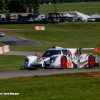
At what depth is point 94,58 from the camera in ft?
65.5

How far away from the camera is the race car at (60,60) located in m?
17.7

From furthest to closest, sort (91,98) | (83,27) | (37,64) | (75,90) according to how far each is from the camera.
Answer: (83,27), (37,64), (75,90), (91,98)

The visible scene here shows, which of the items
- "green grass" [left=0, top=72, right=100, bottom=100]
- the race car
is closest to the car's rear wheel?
the race car

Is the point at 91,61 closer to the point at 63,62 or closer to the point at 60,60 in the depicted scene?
the point at 63,62

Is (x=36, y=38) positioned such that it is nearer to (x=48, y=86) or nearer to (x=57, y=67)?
(x=57, y=67)

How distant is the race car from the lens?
58.1 ft

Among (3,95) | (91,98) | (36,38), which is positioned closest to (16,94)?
(3,95)

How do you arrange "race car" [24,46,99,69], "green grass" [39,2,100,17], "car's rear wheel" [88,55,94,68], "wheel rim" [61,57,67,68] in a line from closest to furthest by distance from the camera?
"race car" [24,46,99,69] → "wheel rim" [61,57,67,68] → "car's rear wheel" [88,55,94,68] → "green grass" [39,2,100,17]

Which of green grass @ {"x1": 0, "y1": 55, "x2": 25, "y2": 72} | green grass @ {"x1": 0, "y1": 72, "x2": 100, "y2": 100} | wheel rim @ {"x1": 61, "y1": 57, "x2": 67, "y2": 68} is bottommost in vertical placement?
green grass @ {"x1": 0, "y1": 55, "x2": 25, "y2": 72}

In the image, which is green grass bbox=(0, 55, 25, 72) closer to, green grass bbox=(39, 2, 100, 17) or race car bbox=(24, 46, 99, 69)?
race car bbox=(24, 46, 99, 69)

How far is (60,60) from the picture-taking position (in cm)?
1789

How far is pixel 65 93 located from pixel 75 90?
0.70 m

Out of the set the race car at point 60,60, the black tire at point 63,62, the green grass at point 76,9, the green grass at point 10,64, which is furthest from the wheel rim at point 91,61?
the green grass at point 76,9

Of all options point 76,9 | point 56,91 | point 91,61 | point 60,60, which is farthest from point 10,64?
point 76,9
